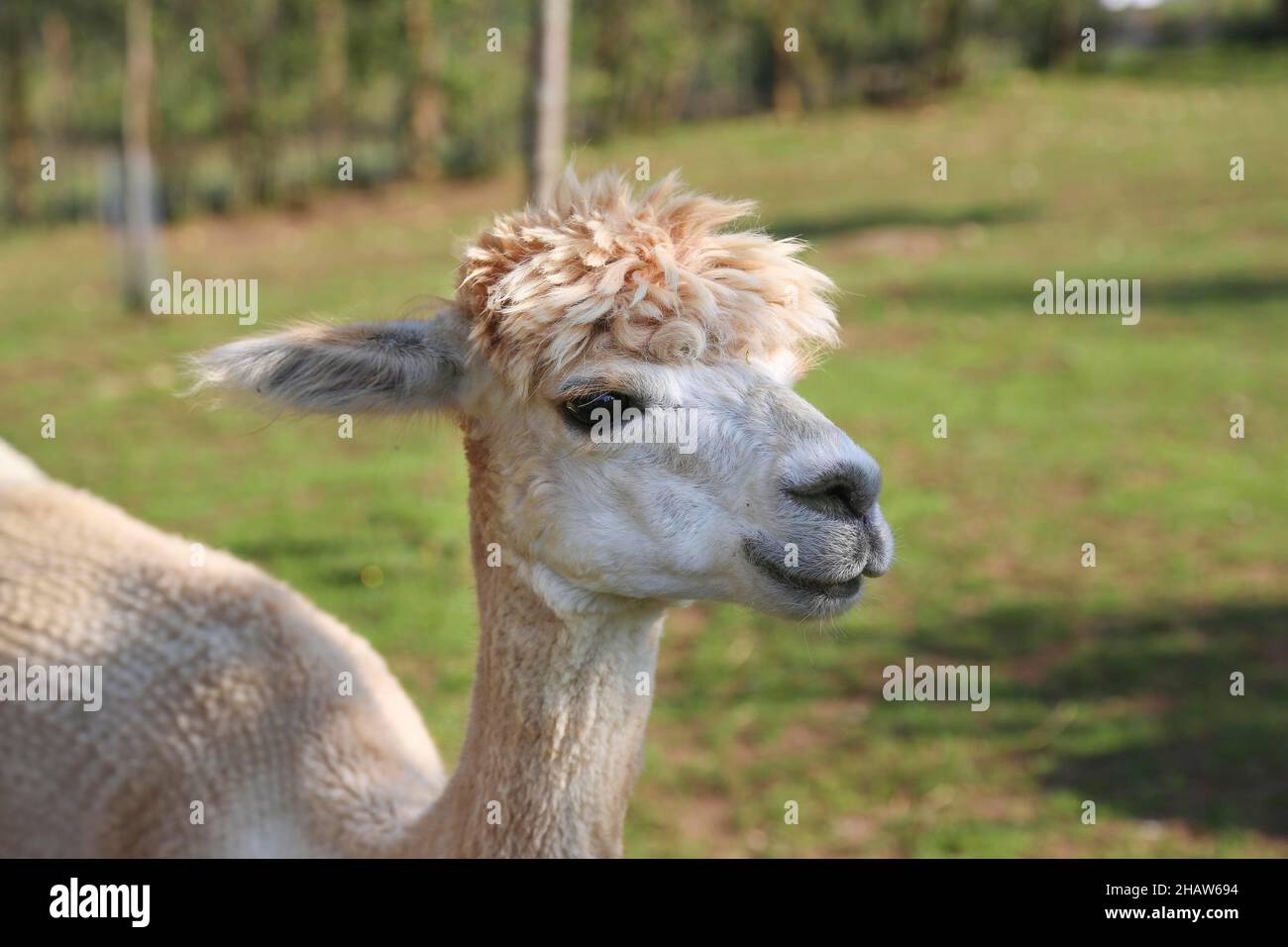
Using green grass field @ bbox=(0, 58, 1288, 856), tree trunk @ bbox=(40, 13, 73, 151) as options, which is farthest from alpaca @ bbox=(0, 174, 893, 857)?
tree trunk @ bbox=(40, 13, 73, 151)

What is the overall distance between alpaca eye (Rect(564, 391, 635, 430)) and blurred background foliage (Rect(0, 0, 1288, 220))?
21062 millimetres

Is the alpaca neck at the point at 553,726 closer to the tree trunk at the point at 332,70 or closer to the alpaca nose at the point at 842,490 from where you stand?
the alpaca nose at the point at 842,490

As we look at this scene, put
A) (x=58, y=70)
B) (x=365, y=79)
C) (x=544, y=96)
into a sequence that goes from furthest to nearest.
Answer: (x=58, y=70)
(x=365, y=79)
(x=544, y=96)

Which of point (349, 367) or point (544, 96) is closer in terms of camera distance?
point (349, 367)

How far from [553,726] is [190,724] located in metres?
1.36

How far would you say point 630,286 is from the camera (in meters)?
2.84

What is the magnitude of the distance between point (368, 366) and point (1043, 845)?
11.0ft

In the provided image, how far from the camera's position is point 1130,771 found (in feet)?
17.5

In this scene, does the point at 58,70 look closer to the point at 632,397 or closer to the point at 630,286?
the point at 630,286

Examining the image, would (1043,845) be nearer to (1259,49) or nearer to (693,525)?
(693,525)

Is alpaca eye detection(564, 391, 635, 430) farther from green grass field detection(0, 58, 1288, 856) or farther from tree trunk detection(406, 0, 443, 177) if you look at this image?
tree trunk detection(406, 0, 443, 177)

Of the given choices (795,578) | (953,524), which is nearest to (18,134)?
(953,524)
